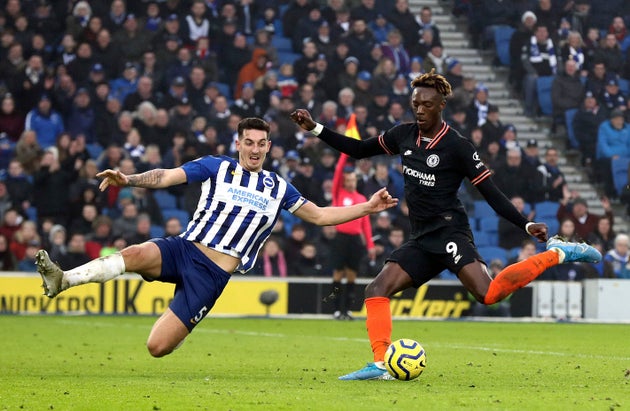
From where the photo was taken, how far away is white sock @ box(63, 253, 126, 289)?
8.55m

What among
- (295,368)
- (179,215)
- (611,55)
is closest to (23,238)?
(179,215)

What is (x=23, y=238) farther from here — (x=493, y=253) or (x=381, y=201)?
(x=381, y=201)

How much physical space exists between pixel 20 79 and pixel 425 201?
14.0m

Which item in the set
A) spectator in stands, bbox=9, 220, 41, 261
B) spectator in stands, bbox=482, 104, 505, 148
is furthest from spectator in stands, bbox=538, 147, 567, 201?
spectator in stands, bbox=9, 220, 41, 261

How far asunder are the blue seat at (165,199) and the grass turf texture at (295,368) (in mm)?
3878

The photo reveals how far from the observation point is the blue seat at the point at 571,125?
24531 mm

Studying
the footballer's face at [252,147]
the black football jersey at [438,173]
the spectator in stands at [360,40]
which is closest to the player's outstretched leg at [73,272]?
the footballer's face at [252,147]

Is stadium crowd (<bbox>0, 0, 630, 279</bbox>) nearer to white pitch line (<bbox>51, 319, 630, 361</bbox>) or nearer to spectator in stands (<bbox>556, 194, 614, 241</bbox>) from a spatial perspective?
spectator in stands (<bbox>556, 194, 614, 241</bbox>)

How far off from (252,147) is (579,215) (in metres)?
13.2

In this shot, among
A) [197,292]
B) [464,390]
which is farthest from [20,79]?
[464,390]

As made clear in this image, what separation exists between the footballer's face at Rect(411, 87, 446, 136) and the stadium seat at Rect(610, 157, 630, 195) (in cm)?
1504

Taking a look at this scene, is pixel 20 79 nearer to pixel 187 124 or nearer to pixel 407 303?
pixel 187 124

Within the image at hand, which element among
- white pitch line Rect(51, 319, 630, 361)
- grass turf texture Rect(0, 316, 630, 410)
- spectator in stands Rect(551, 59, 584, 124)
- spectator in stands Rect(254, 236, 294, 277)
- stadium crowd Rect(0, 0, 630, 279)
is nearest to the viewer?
grass turf texture Rect(0, 316, 630, 410)

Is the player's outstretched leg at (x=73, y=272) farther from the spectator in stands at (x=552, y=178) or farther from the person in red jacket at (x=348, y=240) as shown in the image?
the spectator in stands at (x=552, y=178)
